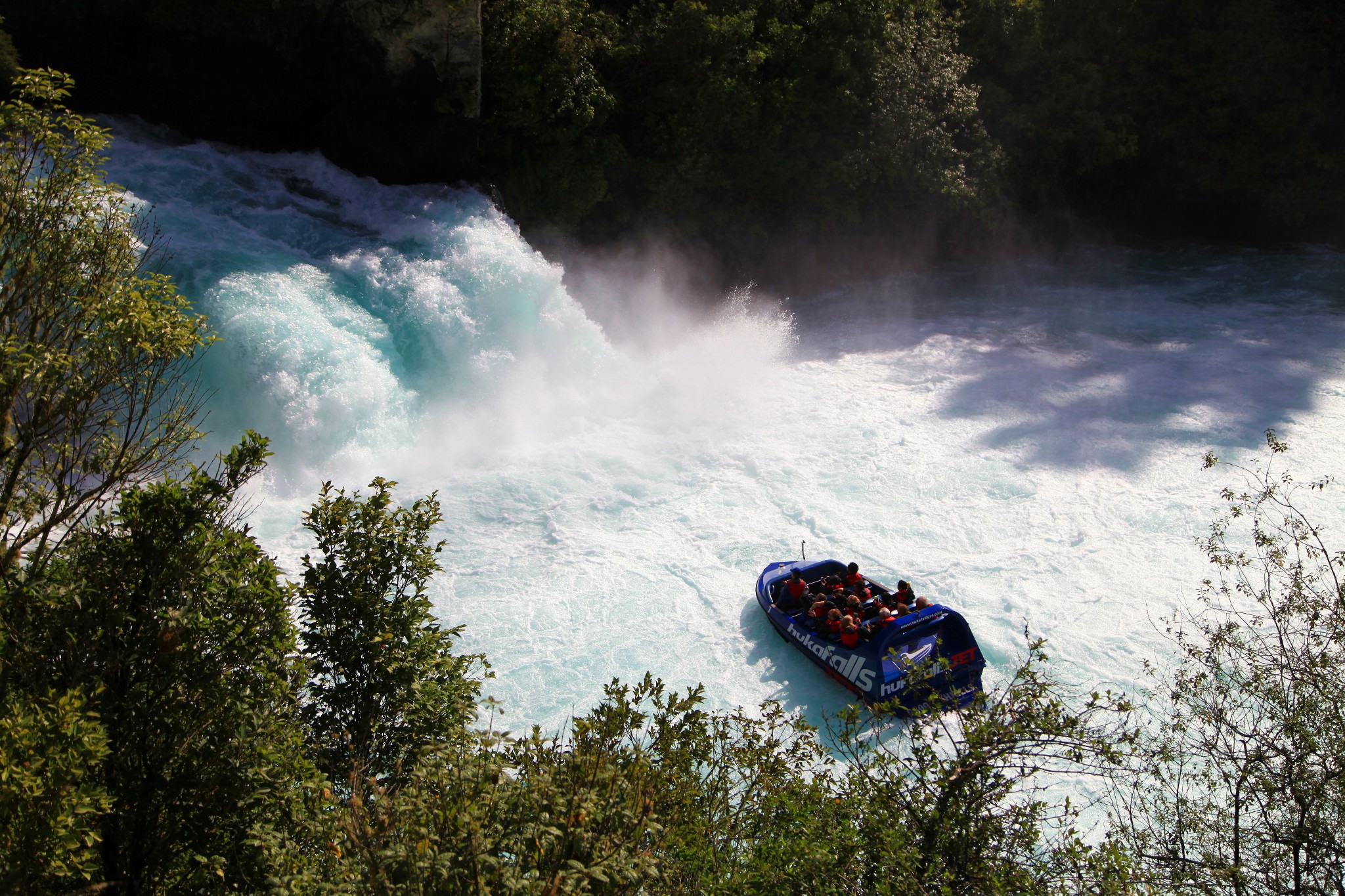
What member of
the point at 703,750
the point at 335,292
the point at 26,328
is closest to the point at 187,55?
the point at 335,292

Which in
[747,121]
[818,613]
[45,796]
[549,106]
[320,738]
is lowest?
[45,796]

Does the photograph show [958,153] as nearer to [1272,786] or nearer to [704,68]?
[704,68]

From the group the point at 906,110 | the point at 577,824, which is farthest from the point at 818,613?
the point at 906,110

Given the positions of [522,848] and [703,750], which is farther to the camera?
[703,750]

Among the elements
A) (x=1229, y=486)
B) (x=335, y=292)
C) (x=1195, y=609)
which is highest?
(x=335, y=292)

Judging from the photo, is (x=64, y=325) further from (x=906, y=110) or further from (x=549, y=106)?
(x=906, y=110)

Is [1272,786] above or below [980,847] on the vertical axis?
above

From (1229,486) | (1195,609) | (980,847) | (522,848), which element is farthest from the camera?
(1229,486)
